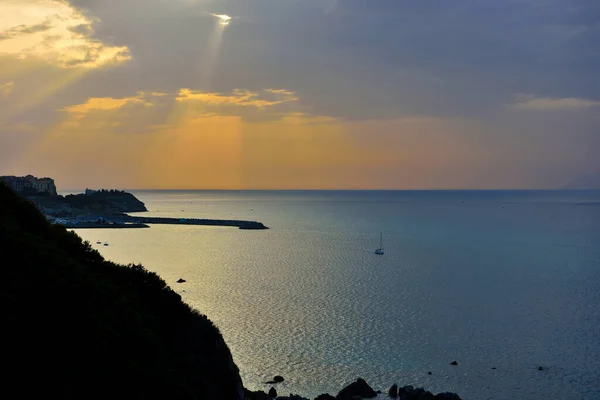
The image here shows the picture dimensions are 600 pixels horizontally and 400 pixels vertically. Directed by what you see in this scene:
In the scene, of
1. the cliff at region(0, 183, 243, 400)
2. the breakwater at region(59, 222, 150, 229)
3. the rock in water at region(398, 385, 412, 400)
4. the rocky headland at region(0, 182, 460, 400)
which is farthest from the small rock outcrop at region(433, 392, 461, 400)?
the breakwater at region(59, 222, 150, 229)

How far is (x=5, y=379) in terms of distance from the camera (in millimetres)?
14016

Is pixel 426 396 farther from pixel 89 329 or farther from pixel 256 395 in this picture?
pixel 89 329

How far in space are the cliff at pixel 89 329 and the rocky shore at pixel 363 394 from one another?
904 centimetres

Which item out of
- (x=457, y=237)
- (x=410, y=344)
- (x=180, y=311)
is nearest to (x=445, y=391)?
(x=410, y=344)

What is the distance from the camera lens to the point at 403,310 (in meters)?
55.4

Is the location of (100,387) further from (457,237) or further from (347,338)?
(457,237)

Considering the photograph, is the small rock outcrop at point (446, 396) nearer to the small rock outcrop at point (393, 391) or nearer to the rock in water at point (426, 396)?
the rock in water at point (426, 396)

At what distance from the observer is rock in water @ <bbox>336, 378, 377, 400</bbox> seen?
3129 cm

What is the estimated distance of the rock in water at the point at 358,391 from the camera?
31294mm

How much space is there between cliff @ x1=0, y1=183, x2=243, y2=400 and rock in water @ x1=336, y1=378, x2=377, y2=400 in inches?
432

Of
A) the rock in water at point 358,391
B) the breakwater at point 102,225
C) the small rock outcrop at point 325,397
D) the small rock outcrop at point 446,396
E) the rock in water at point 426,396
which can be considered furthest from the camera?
the breakwater at point 102,225

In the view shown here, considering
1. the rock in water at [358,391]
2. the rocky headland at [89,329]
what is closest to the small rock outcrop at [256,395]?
the rock in water at [358,391]

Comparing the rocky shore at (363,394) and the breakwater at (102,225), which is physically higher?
the breakwater at (102,225)

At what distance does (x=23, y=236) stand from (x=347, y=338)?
30219 millimetres
